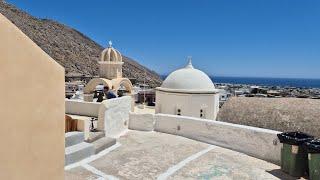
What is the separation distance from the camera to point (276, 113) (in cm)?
1452

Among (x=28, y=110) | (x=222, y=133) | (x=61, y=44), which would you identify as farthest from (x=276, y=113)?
(x=61, y=44)

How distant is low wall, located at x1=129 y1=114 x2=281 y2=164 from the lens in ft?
36.2

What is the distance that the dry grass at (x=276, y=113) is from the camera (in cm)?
1305

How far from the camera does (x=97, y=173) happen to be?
9273 millimetres

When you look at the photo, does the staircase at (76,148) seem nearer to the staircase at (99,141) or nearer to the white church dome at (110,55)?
the staircase at (99,141)

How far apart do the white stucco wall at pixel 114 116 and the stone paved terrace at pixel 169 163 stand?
0.69 metres

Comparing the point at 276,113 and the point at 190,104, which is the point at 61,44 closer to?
the point at 190,104

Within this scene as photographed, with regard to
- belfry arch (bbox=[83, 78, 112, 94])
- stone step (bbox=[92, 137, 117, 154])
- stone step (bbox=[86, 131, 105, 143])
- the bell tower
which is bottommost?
stone step (bbox=[92, 137, 117, 154])

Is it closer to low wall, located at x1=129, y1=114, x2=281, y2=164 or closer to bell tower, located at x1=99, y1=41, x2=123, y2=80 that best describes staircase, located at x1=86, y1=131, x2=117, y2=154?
low wall, located at x1=129, y1=114, x2=281, y2=164

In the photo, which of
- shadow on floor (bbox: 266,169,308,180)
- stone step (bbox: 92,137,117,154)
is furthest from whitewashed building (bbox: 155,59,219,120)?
shadow on floor (bbox: 266,169,308,180)

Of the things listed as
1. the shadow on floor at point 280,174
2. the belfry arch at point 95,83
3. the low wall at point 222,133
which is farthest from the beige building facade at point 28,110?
the belfry arch at point 95,83

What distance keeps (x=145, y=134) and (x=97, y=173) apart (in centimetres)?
520

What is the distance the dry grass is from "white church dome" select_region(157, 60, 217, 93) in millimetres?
1877

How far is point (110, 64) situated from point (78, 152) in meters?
10.2
